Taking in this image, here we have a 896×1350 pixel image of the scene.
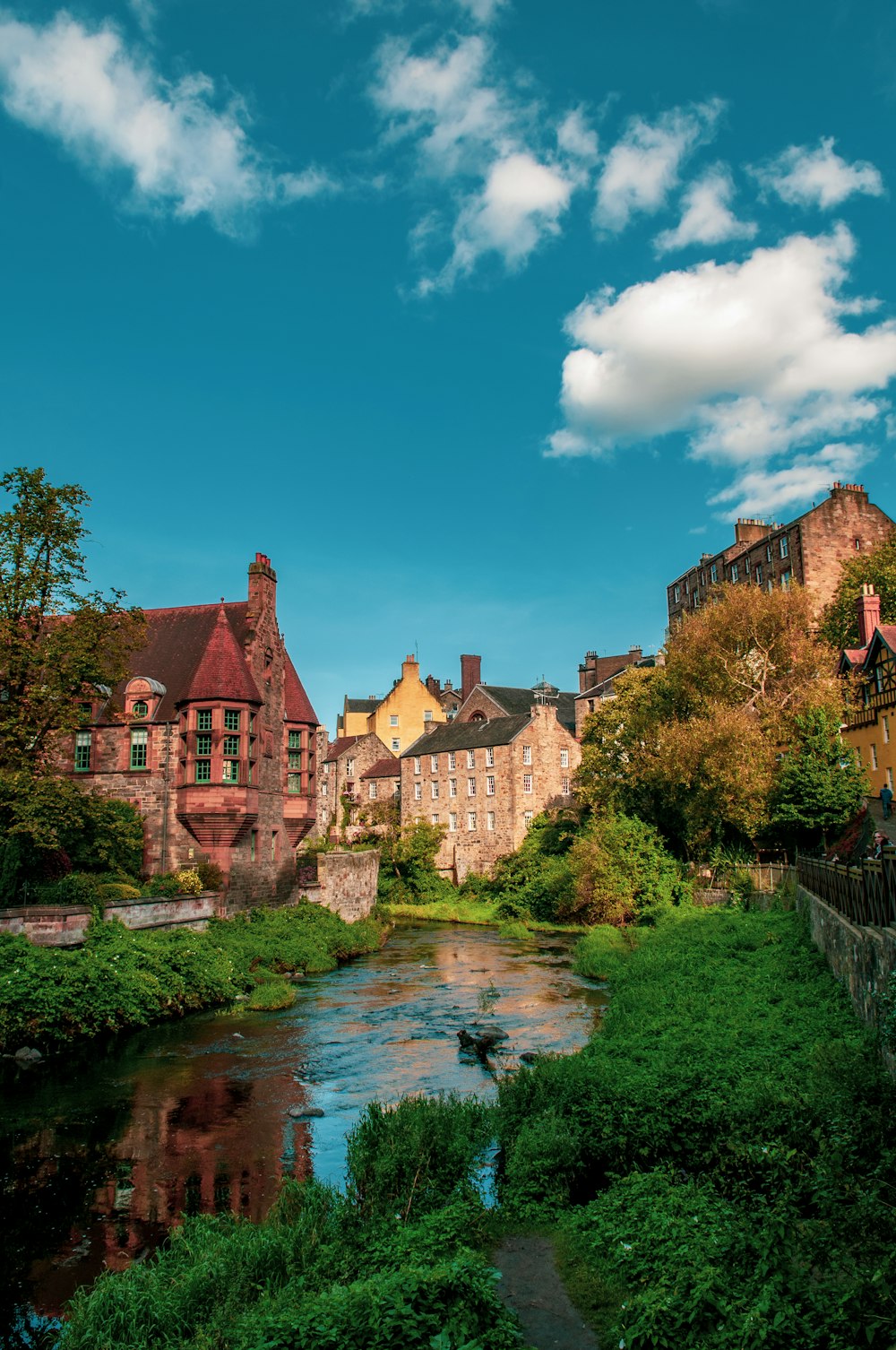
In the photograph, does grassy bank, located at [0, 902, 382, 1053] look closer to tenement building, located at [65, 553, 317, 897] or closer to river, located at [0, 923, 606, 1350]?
river, located at [0, 923, 606, 1350]

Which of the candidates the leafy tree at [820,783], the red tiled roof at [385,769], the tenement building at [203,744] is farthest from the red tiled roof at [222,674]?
the red tiled roof at [385,769]

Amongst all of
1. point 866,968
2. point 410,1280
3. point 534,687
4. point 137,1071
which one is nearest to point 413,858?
point 534,687

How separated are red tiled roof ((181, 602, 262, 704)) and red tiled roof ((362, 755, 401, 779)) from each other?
35.2m

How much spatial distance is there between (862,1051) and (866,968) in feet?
7.43

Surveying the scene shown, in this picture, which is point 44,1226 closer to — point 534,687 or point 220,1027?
point 220,1027

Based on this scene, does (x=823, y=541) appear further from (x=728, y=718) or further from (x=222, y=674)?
(x=222, y=674)

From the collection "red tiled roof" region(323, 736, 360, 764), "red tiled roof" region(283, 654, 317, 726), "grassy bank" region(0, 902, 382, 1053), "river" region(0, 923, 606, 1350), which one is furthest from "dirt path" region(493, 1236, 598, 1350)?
"red tiled roof" region(323, 736, 360, 764)

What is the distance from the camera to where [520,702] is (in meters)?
67.8

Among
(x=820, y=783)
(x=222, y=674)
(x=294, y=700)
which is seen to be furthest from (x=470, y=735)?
(x=820, y=783)

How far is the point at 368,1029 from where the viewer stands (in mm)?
21641

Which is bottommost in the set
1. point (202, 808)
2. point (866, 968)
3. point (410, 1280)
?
point (410, 1280)

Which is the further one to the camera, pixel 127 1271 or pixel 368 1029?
pixel 368 1029

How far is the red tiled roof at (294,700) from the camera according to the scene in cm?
3853

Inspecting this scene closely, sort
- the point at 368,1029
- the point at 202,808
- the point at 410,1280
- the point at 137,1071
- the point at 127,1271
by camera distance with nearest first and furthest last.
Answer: the point at 410,1280 → the point at 127,1271 → the point at 137,1071 → the point at 368,1029 → the point at 202,808
